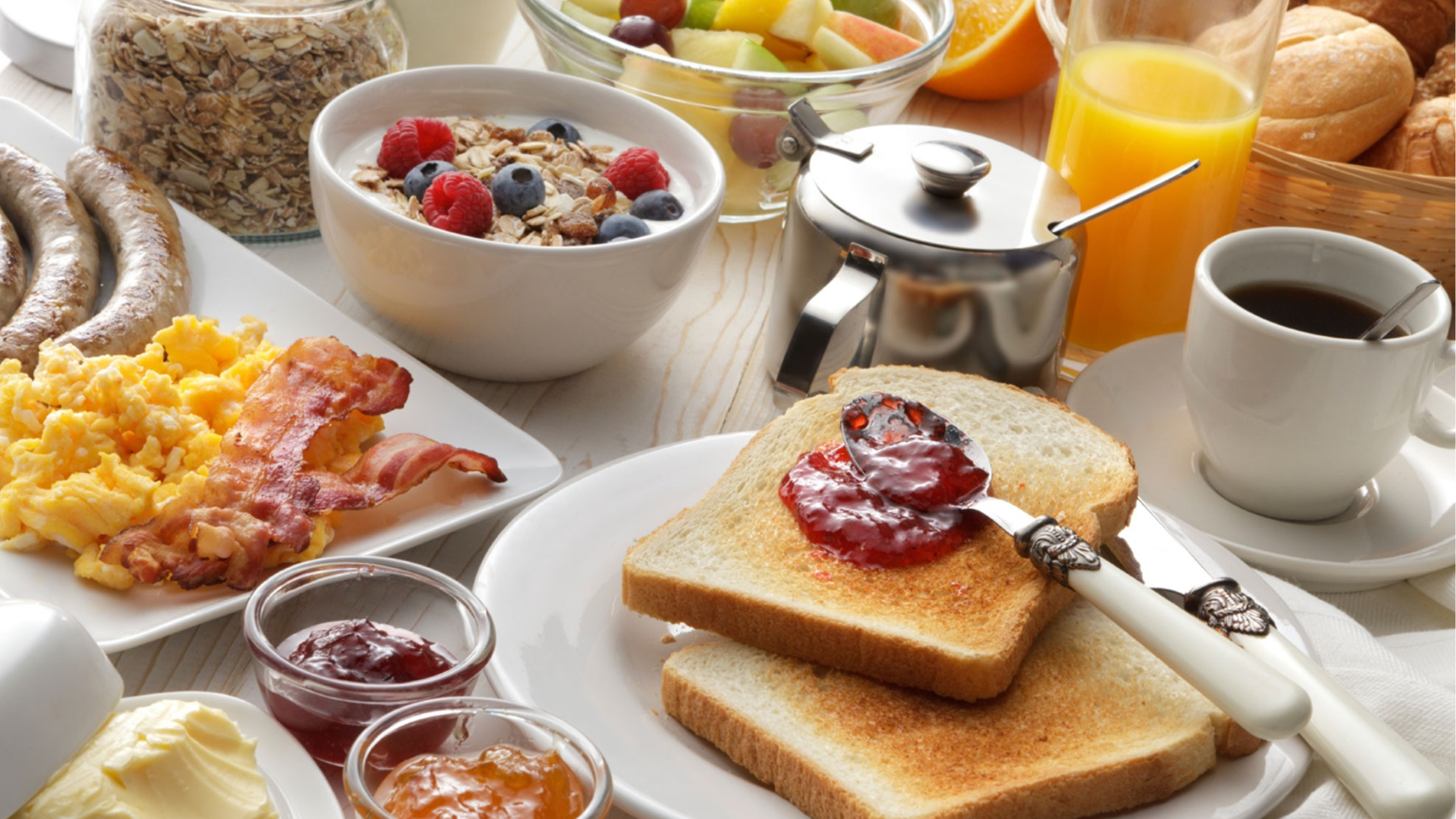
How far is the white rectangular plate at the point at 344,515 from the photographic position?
120 cm

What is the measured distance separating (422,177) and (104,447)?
54 centimetres

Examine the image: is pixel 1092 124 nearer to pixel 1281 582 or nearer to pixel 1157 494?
pixel 1157 494

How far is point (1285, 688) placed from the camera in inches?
40.0

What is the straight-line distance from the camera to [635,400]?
5.75 ft

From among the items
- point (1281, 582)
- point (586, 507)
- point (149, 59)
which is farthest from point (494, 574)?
point (149, 59)

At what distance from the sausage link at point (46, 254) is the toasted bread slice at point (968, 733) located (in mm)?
839

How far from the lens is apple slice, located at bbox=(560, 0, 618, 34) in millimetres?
2170

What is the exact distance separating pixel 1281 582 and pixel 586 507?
75 centimetres

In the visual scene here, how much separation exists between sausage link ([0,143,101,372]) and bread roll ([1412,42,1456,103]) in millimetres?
1976

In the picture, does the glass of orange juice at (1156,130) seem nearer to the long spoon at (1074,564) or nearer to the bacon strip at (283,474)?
the long spoon at (1074,564)

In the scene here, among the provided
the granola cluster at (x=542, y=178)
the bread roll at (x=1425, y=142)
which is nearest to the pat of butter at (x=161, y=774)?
the granola cluster at (x=542, y=178)

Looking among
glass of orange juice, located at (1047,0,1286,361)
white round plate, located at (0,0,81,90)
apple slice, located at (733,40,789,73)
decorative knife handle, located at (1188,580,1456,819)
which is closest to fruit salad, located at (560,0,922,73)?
apple slice, located at (733,40,789,73)

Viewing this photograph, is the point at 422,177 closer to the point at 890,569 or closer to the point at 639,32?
the point at 639,32

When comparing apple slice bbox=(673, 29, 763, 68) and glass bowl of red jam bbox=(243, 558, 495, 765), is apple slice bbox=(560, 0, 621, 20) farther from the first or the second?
glass bowl of red jam bbox=(243, 558, 495, 765)
